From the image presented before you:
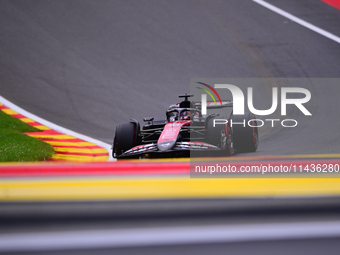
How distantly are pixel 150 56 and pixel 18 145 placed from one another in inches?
259

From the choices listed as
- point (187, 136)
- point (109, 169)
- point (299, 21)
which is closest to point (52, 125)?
point (187, 136)

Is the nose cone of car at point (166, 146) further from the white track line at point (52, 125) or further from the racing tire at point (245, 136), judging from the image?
the white track line at point (52, 125)

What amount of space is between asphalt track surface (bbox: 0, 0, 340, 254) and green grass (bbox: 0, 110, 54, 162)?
955 millimetres

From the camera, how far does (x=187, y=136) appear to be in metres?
A: 5.39

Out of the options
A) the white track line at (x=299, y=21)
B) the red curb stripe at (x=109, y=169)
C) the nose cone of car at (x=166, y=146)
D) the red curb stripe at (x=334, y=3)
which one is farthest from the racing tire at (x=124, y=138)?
the red curb stripe at (x=334, y=3)

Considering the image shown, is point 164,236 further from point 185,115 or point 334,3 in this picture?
point 334,3

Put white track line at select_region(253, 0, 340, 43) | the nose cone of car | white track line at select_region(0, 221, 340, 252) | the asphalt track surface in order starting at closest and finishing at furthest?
white track line at select_region(0, 221, 340, 252)
the nose cone of car
the asphalt track surface
white track line at select_region(253, 0, 340, 43)

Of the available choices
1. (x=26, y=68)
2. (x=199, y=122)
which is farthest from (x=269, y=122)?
(x=26, y=68)

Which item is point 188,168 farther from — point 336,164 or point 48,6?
point 48,6

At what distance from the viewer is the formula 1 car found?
16.5ft

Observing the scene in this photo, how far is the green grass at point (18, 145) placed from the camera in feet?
16.9

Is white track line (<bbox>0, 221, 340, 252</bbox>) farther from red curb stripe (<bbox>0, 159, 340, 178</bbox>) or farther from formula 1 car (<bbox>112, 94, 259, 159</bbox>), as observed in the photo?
formula 1 car (<bbox>112, 94, 259, 159</bbox>)

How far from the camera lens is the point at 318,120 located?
7758 mm

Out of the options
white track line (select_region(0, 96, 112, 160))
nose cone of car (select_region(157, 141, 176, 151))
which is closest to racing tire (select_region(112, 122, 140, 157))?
nose cone of car (select_region(157, 141, 176, 151))
